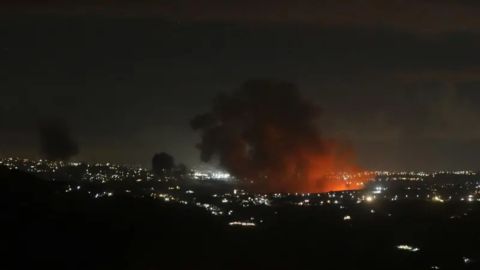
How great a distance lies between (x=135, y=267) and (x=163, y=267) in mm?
1799

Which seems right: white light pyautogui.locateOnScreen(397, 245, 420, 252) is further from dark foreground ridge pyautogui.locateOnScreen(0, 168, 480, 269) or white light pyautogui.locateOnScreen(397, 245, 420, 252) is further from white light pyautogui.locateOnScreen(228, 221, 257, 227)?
white light pyautogui.locateOnScreen(228, 221, 257, 227)

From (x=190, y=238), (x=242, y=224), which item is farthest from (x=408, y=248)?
(x=190, y=238)

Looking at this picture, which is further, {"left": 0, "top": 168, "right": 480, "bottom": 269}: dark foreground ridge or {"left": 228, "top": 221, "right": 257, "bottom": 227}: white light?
{"left": 228, "top": 221, "right": 257, "bottom": 227}: white light

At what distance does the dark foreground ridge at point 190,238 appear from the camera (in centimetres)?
4569

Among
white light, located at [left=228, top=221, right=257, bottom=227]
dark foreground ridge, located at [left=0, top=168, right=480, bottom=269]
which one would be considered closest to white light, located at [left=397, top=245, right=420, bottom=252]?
dark foreground ridge, located at [left=0, top=168, right=480, bottom=269]

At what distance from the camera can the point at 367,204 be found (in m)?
112

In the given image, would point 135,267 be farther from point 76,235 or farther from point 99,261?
point 76,235

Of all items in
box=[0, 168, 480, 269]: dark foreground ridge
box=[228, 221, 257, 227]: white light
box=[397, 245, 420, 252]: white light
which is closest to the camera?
box=[0, 168, 480, 269]: dark foreground ridge

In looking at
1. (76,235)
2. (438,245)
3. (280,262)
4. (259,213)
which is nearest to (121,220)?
(76,235)

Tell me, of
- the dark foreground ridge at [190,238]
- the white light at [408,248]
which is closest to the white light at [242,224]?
the dark foreground ridge at [190,238]

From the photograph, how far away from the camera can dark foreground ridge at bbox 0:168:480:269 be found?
45.7 metres

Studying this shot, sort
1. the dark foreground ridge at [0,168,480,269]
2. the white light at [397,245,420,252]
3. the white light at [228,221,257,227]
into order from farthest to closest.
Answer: the white light at [228,221,257,227], the white light at [397,245,420,252], the dark foreground ridge at [0,168,480,269]

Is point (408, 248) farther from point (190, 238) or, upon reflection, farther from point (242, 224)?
point (190, 238)

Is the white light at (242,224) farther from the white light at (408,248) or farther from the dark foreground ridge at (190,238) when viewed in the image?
the white light at (408,248)
